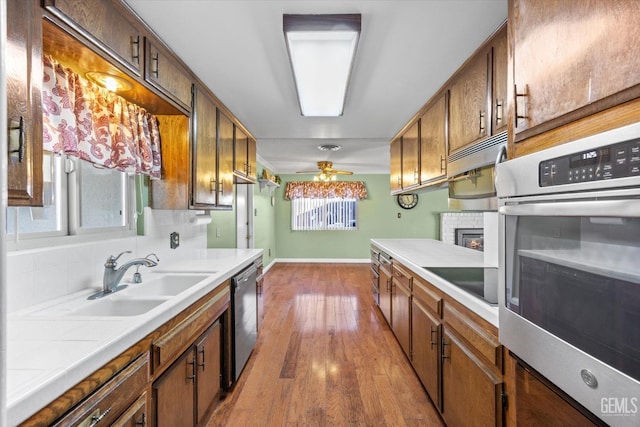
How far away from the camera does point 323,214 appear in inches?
285

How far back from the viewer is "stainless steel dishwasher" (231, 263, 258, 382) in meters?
2.13

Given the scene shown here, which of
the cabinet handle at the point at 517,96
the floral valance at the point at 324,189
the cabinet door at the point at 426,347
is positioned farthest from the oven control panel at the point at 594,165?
the floral valance at the point at 324,189

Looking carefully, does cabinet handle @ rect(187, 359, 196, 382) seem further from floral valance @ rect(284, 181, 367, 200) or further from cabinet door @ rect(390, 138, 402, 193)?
floral valance @ rect(284, 181, 367, 200)

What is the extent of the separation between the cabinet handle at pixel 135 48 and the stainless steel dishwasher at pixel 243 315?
1.44m

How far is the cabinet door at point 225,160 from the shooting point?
2.57 m

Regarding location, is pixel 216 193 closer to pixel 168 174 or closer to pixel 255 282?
pixel 168 174

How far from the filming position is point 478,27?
5.08ft

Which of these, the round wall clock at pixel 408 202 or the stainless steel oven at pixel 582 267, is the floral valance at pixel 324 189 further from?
the stainless steel oven at pixel 582 267

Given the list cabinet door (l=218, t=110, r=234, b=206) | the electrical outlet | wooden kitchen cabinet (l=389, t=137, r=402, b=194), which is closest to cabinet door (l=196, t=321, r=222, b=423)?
the electrical outlet

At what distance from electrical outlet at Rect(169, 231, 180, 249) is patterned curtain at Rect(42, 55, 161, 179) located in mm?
561

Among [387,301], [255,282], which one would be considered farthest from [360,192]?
[255,282]

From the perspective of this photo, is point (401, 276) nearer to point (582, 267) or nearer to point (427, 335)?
point (427, 335)

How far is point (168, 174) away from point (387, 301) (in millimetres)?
2443

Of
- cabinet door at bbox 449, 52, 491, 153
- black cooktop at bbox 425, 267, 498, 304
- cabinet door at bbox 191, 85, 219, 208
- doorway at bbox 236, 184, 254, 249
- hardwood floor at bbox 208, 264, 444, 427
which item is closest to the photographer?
black cooktop at bbox 425, 267, 498, 304
